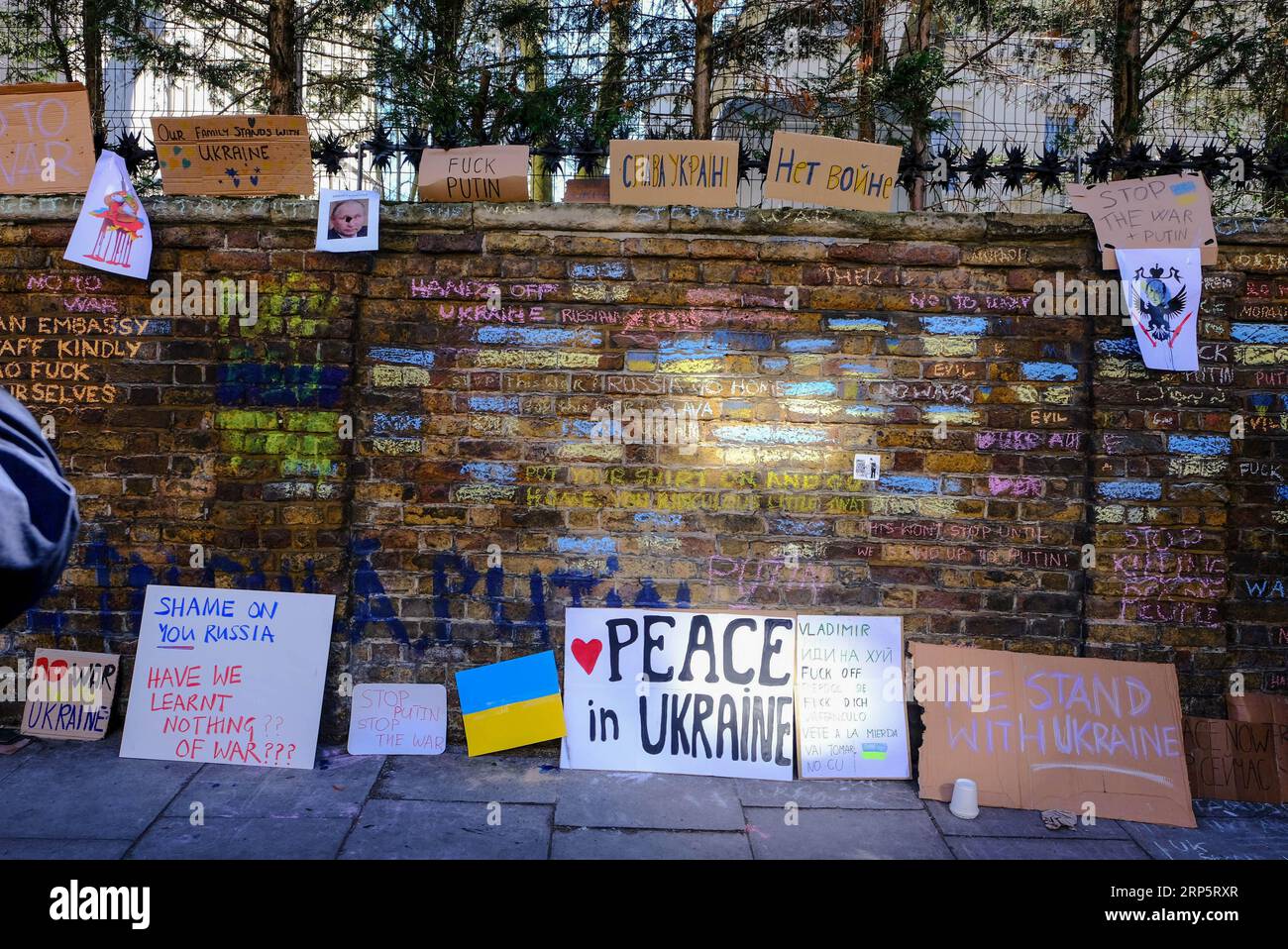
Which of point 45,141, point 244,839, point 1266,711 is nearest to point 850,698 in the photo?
point 1266,711

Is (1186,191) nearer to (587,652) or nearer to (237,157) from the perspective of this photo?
(587,652)

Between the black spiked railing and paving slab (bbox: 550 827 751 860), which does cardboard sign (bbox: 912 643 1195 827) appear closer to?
paving slab (bbox: 550 827 751 860)

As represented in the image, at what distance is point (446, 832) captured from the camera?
297 cm

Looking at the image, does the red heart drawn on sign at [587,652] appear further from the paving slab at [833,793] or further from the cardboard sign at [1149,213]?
the cardboard sign at [1149,213]

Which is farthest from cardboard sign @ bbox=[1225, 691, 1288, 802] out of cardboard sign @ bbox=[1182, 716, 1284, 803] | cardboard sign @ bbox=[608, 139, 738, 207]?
cardboard sign @ bbox=[608, 139, 738, 207]

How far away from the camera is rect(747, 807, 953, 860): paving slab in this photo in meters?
2.92

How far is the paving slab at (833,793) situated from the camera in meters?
3.27

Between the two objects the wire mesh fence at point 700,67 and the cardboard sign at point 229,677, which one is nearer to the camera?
the cardboard sign at point 229,677

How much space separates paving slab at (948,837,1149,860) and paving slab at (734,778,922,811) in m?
0.30

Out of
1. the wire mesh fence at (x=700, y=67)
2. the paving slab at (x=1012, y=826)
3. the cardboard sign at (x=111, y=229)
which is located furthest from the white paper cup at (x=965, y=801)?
the cardboard sign at (x=111, y=229)

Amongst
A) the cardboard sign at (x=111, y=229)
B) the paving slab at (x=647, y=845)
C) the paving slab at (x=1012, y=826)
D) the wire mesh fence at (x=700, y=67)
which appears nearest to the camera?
the paving slab at (x=647, y=845)

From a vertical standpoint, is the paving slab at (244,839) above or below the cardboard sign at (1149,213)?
below

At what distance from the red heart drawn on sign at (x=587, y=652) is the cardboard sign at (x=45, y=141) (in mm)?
3026

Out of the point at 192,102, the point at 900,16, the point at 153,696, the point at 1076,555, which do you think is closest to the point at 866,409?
the point at 1076,555
